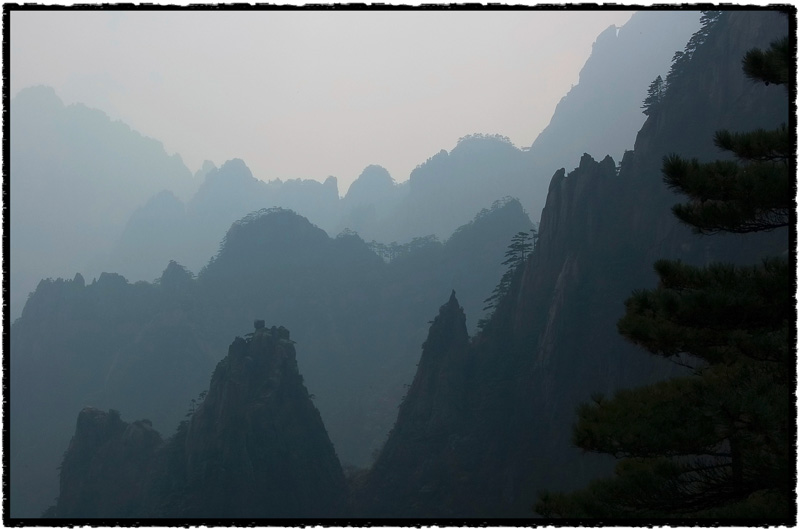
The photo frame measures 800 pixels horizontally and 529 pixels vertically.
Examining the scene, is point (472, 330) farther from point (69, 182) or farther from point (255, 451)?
point (69, 182)

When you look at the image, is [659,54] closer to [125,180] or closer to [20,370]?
[20,370]

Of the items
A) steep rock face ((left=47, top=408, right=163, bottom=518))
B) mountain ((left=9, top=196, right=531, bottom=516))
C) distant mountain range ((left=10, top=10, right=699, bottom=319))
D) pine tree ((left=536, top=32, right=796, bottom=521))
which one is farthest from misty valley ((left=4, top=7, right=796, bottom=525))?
distant mountain range ((left=10, top=10, right=699, bottom=319))

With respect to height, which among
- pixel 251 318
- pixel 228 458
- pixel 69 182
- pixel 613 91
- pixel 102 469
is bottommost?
pixel 102 469

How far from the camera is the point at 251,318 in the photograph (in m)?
73.6

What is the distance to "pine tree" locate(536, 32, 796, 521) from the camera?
6328mm

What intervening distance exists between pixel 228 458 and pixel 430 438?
12.3 meters

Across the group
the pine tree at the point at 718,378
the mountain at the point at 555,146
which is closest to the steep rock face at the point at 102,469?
the pine tree at the point at 718,378

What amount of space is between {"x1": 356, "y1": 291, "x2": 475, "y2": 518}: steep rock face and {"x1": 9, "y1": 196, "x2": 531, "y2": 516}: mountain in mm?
18460

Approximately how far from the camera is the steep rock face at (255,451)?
124 ft

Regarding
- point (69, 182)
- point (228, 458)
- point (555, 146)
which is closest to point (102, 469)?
point (228, 458)

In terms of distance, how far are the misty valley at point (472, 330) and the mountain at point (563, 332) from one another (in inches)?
5.6

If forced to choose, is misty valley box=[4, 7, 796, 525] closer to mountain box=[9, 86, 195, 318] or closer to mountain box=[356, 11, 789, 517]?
mountain box=[356, 11, 789, 517]

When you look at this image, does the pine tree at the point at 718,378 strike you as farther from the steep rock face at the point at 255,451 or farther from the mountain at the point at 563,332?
the steep rock face at the point at 255,451

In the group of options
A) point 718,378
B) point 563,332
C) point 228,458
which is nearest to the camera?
point 718,378
